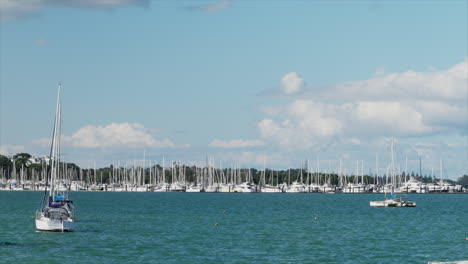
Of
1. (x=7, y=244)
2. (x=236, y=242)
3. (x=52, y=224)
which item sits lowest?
(x=236, y=242)

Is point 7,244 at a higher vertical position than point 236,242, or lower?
higher

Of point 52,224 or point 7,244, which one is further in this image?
point 52,224

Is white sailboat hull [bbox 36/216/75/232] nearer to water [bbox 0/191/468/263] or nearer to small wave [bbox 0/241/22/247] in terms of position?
water [bbox 0/191/468/263]

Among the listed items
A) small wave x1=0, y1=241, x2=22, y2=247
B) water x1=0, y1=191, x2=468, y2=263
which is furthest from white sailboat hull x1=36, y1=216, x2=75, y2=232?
small wave x1=0, y1=241, x2=22, y2=247

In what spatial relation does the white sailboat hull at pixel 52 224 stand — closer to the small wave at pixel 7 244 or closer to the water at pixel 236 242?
the water at pixel 236 242

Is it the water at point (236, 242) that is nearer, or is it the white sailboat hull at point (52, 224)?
the water at point (236, 242)

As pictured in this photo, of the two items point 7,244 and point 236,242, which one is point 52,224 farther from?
point 236,242

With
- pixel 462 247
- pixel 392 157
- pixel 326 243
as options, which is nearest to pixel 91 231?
pixel 326 243

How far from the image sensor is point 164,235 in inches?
3393

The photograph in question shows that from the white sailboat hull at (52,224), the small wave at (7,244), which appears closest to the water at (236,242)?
the small wave at (7,244)

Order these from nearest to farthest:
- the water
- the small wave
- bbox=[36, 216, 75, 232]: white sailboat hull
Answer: the water < the small wave < bbox=[36, 216, 75, 232]: white sailboat hull

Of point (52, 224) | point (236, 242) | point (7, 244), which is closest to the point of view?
point (7, 244)

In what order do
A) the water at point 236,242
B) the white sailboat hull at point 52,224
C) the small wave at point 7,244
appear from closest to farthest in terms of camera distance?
the water at point 236,242 < the small wave at point 7,244 < the white sailboat hull at point 52,224

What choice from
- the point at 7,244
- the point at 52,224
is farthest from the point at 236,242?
the point at 7,244
